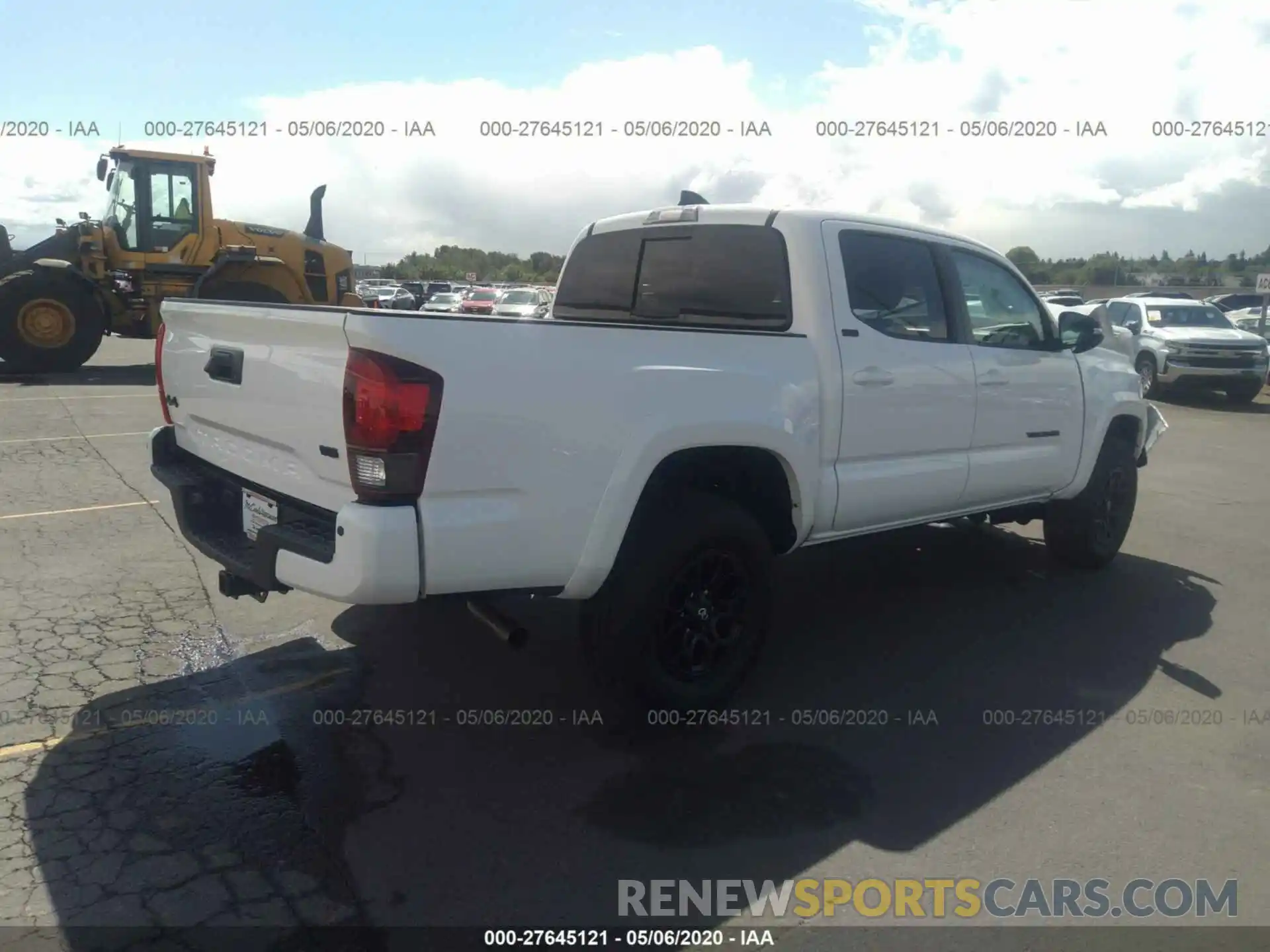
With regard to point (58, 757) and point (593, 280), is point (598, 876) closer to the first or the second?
point (58, 757)

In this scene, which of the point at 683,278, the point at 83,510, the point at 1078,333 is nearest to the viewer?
the point at 683,278

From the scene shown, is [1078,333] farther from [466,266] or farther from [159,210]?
[466,266]

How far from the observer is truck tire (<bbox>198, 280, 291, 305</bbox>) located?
587 inches

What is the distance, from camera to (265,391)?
137 inches

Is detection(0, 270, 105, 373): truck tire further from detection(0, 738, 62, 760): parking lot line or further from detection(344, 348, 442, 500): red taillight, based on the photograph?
detection(344, 348, 442, 500): red taillight

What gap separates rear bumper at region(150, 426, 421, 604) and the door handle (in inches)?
85.1

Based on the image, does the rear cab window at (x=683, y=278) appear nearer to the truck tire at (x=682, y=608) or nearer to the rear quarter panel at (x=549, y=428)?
the rear quarter panel at (x=549, y=428)

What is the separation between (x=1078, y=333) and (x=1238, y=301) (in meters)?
29.8

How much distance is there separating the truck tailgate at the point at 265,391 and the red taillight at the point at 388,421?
73 millimetres

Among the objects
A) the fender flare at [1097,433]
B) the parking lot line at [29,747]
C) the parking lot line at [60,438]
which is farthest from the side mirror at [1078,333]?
the parking lot line at [60,438]

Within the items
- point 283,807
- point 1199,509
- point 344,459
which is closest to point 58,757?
point 283,807

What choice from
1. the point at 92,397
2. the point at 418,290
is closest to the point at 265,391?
the point at 92,397

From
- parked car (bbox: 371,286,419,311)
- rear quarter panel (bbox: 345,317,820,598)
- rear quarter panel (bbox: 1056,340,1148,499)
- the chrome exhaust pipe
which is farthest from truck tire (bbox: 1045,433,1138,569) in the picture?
parked car (bbox: 371,286,419,311)

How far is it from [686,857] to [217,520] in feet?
7.59
